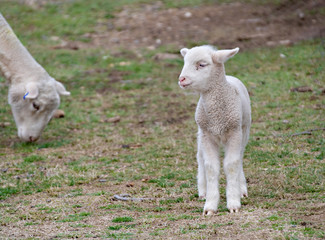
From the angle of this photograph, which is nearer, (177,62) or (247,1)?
(177,62)

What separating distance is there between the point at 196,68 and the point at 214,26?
1186 cm

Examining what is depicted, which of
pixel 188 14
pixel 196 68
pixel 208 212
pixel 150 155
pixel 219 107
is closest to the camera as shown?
pixel 208 212

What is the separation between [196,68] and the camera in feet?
17.5

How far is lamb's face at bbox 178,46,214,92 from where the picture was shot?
5258 millimetres

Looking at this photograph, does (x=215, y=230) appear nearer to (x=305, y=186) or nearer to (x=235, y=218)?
(x=235, y=218)

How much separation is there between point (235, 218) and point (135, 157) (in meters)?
3.42

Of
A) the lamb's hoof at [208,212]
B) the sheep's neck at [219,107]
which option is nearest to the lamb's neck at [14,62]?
the sheep's neck at [219,107]

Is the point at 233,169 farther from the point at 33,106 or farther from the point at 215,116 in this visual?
the point at 33,106

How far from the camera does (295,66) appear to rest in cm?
1255

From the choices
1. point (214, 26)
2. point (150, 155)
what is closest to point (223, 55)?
point (150, 155)

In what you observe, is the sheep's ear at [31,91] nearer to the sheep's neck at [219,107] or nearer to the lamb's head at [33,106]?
the lamb's head at [33,106]

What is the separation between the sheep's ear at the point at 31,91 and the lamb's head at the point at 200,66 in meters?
4.33

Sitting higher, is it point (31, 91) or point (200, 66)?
point (200, 66)

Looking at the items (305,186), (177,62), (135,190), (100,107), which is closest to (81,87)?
(100,107)
